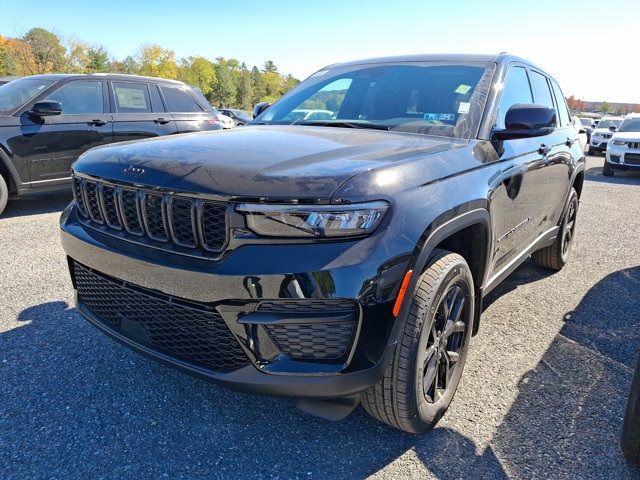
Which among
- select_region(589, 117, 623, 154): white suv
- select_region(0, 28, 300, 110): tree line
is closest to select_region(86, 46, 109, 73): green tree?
select_region(0, 28, 300, 110): tree line

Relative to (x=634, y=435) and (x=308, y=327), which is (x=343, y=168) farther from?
(x=634, y=435)

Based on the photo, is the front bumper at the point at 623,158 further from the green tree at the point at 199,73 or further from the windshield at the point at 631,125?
the green tree at the point at 199,73

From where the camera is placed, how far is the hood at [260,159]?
5.70 ft

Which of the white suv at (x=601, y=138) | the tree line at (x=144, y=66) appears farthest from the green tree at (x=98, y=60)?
the white suv at (x=601, y=138)

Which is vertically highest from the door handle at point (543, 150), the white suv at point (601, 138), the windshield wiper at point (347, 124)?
the windshield wiper at point (347, 124)

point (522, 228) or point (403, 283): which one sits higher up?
point (403, 283)

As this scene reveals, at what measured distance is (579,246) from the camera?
18.6 feet

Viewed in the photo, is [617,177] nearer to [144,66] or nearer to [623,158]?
[623,158]

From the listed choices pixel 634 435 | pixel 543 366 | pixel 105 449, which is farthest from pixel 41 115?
pixel 634 435

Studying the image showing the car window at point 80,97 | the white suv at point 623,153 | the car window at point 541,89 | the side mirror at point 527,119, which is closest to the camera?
the side mirror at point 527,119

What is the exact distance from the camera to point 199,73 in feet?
235

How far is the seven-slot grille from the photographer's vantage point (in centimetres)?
180

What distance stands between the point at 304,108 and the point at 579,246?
4098 mm

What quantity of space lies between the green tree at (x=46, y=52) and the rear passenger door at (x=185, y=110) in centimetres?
4551
